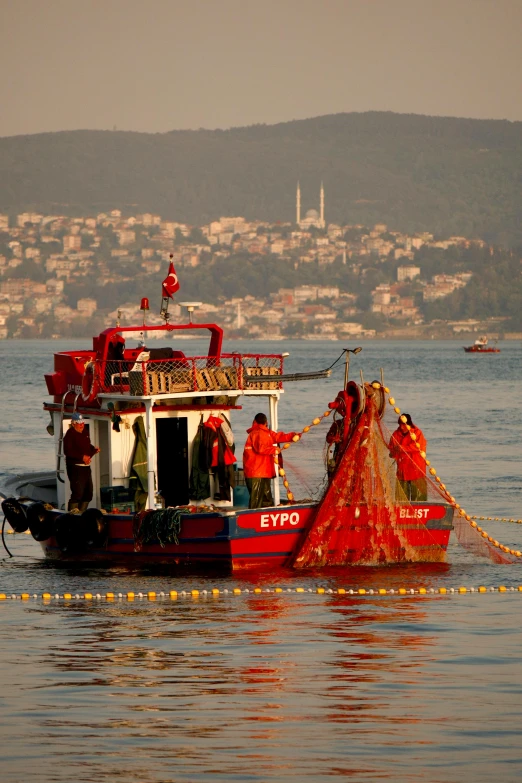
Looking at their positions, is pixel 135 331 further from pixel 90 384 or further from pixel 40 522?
pixel 40 522

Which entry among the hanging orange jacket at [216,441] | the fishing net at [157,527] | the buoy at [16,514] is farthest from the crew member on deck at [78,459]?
the buoy at [16,514]

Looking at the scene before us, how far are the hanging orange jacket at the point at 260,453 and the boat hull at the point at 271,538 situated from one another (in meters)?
0.90

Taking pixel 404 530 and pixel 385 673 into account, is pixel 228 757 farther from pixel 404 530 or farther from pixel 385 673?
pixel 404 530

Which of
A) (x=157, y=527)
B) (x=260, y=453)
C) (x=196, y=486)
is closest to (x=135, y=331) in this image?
(x=196, y=486)

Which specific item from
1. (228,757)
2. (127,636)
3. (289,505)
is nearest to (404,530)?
(289,505)

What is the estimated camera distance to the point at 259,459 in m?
19.4

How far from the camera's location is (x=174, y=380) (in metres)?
19.6

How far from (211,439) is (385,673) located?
277 inches

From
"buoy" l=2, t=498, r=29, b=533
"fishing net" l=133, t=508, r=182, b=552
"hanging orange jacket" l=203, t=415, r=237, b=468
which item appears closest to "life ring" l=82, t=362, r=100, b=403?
"hanging orange jacket" l=203, t=415, r=237, b=468

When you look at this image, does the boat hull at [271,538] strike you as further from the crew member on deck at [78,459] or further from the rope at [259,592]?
the rope at [259,592]

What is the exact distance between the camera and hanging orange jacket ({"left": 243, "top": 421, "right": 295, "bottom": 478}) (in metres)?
19.3

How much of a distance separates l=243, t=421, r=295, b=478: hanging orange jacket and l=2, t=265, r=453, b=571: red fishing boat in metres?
0.52

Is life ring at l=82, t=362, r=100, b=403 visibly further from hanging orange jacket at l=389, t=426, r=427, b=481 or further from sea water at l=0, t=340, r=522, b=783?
hanging orange jacket at l=389, t=426, r=427, b=481

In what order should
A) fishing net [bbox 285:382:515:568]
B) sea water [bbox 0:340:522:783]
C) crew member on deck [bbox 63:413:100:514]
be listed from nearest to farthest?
sea water [bbox 0:340:522:783]
fishing net [bbox 285:382:515:568]
crew member on deck [bbox 63:413:100:514]
